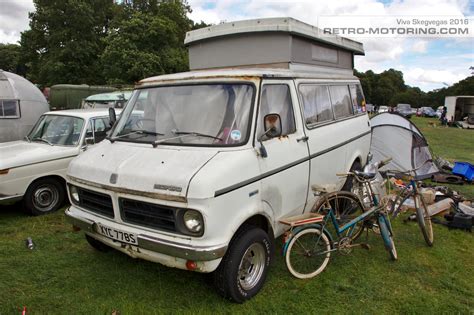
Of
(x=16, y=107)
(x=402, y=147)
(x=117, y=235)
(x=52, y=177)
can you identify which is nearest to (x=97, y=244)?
(x=117, y=235)

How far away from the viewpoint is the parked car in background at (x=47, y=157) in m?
5.69

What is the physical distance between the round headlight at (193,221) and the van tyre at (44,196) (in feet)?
13.7

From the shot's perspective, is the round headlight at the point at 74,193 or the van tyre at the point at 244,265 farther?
the round headlight at the point at 74,193

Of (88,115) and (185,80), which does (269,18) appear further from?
(88,115)

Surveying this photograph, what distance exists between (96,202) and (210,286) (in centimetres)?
153

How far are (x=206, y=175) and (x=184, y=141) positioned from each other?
705 millimetres

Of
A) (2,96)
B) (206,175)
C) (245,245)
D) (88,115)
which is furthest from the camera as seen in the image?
(2,96)

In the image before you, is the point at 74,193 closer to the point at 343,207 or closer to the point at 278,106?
the point at 278,106

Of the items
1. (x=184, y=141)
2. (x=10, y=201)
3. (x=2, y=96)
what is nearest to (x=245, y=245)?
(x=184, y=141)

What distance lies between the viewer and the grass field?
3.53 meters

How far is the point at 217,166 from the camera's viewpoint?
125 inches

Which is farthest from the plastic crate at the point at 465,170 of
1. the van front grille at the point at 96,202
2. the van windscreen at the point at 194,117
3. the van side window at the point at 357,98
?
the van front grille at the point at 96,202

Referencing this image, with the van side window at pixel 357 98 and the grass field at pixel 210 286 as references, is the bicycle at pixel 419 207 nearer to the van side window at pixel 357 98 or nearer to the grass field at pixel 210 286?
the grass field at pixel 210 286

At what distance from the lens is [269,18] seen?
4.91 m
